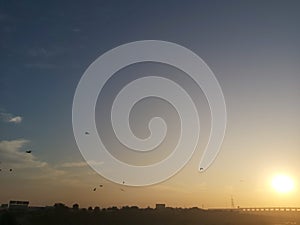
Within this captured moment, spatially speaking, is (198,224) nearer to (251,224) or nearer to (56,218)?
(251,224)

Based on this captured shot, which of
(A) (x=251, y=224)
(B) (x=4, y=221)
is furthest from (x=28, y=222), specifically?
(A) (x=251, y=224)

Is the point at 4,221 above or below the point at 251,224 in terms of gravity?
below

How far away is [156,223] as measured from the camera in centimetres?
17438

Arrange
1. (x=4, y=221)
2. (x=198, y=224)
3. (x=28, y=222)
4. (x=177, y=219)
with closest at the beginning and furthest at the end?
(x=4, y=221) < (x=28, y=222) < (x=198, y=224) < (x=177, y=219)

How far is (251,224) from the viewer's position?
179125 millimetres

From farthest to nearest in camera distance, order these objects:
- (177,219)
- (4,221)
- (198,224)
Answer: (177,219) < (198,224) < (4,221)

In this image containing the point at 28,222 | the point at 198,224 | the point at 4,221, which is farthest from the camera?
→ the point at 198,224

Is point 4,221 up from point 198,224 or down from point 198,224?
down

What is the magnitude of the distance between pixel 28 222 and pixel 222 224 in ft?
276

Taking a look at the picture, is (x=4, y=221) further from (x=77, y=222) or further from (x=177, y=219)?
(x=177, y=219)

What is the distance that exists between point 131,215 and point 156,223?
72.9 ft

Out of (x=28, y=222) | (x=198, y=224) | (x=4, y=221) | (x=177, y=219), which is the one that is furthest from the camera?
(x=177, y=219)

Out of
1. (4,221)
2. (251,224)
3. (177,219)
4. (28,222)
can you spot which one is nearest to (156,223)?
(177,219)

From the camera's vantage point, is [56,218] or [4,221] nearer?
[4,221]
